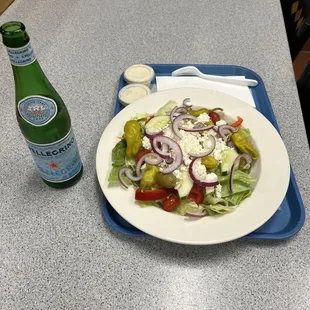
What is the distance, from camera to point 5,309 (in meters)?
0.59

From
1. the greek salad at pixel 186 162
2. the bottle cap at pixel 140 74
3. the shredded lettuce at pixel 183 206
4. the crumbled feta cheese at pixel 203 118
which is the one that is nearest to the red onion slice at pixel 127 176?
the greek salad at pixel 186 162

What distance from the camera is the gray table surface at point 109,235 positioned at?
61 cm

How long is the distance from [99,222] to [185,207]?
0.64 feet

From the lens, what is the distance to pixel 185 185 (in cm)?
66

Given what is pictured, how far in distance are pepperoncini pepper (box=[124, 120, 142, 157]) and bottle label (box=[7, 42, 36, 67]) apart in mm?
258

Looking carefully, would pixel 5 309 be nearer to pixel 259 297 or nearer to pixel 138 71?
pixel 259 297

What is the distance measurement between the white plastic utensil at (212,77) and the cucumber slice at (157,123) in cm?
31

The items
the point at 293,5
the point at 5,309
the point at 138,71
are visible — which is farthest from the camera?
the point at 293,5

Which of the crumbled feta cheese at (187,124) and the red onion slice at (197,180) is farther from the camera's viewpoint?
the crumbled feta cheese at (187,124)

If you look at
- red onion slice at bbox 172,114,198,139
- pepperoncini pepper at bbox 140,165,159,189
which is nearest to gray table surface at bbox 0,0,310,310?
pepperoncini pepper at bbox 140,165,159,189

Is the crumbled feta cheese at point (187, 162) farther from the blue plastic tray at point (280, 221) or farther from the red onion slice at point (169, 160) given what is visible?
the blue plastic tray at point (280, 221)

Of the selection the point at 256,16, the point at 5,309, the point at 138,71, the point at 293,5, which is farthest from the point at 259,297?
the point at 293,5

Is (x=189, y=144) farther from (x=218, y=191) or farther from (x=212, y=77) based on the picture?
(x=212, y=77)

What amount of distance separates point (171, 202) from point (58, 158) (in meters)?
0.25
